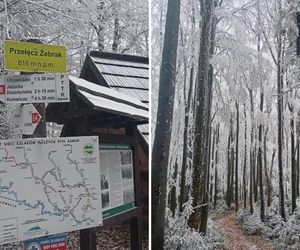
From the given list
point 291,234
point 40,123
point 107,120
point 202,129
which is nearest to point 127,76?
point 107,120

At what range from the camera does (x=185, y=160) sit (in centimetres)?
203

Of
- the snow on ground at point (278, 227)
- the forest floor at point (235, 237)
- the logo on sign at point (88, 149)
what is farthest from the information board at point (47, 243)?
the snow on ground at point (278, 227)

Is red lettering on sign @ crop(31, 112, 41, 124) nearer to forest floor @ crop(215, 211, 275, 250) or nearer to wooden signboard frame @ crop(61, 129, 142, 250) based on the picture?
wooden signboard frame @ crop(61, 129, 142, 250)

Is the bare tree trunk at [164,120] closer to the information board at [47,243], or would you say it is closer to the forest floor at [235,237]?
the forest floor at [235,237]

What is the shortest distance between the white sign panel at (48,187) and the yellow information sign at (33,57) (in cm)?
29

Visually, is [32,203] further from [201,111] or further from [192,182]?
[201,111]

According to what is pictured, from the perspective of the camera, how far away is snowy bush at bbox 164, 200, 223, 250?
1950 mm

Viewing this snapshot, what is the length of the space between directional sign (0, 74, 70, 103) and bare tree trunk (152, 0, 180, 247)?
1.83 ft

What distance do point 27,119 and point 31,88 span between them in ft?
0.43

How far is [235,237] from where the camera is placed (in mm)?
1927

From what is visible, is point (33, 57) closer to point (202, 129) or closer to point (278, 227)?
point (202, 129)

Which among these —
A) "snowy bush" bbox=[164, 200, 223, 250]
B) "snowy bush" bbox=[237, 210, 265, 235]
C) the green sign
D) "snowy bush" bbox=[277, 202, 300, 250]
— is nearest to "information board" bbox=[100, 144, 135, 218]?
the green sign

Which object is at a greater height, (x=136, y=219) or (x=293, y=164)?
(x=293, y=164)

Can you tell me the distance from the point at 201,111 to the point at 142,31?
878 millimetres
